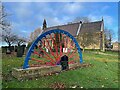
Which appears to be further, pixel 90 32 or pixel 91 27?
pixel 91 27

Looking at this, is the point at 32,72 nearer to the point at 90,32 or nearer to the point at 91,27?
the point at 90,32

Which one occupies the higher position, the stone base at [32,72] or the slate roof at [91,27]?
the slate roof at [91,27]

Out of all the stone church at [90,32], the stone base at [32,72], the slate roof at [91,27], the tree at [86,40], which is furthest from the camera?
the slate roof at [91,27]

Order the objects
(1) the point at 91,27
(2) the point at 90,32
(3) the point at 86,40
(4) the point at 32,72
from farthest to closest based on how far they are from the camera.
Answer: (1) the point at 91,27
(2) the point at 90,32
(3) the point at 86,40
(4) the point at 32,72

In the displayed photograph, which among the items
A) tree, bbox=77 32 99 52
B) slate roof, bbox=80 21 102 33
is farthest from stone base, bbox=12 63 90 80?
slate roof, bbox=80 21 102 33

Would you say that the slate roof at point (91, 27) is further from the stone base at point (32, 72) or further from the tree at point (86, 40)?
the stone base at point (32, 72)

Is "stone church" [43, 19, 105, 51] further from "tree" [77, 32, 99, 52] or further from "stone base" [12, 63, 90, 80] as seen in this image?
"stone base" [12, 63, 90, 80]

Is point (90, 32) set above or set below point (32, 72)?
above

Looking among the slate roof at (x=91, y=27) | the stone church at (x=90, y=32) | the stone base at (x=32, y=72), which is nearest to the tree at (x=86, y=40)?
the stone church at (x=90, y=32)

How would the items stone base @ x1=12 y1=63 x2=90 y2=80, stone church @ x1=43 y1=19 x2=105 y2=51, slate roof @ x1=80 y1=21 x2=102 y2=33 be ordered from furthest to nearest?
1. slate roof @ x1=80 y1=21 x2=102 y2=33
2. stone church @ x1=43 y1=19 x2=105 y2=51
3. stone base @ x1=12 y1=63 x2=90 y2=80

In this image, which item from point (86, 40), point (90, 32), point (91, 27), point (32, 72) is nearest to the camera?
point (32, 72)

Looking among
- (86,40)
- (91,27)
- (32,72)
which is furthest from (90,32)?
(32,72)

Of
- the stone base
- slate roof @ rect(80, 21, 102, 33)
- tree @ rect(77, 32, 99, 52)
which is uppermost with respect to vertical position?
slate roof @ rect(80, 21, 102, 33)

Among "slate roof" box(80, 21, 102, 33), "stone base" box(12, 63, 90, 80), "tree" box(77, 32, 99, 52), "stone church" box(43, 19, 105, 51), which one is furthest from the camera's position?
"slate roof" box(80, 21, 102, 33)
